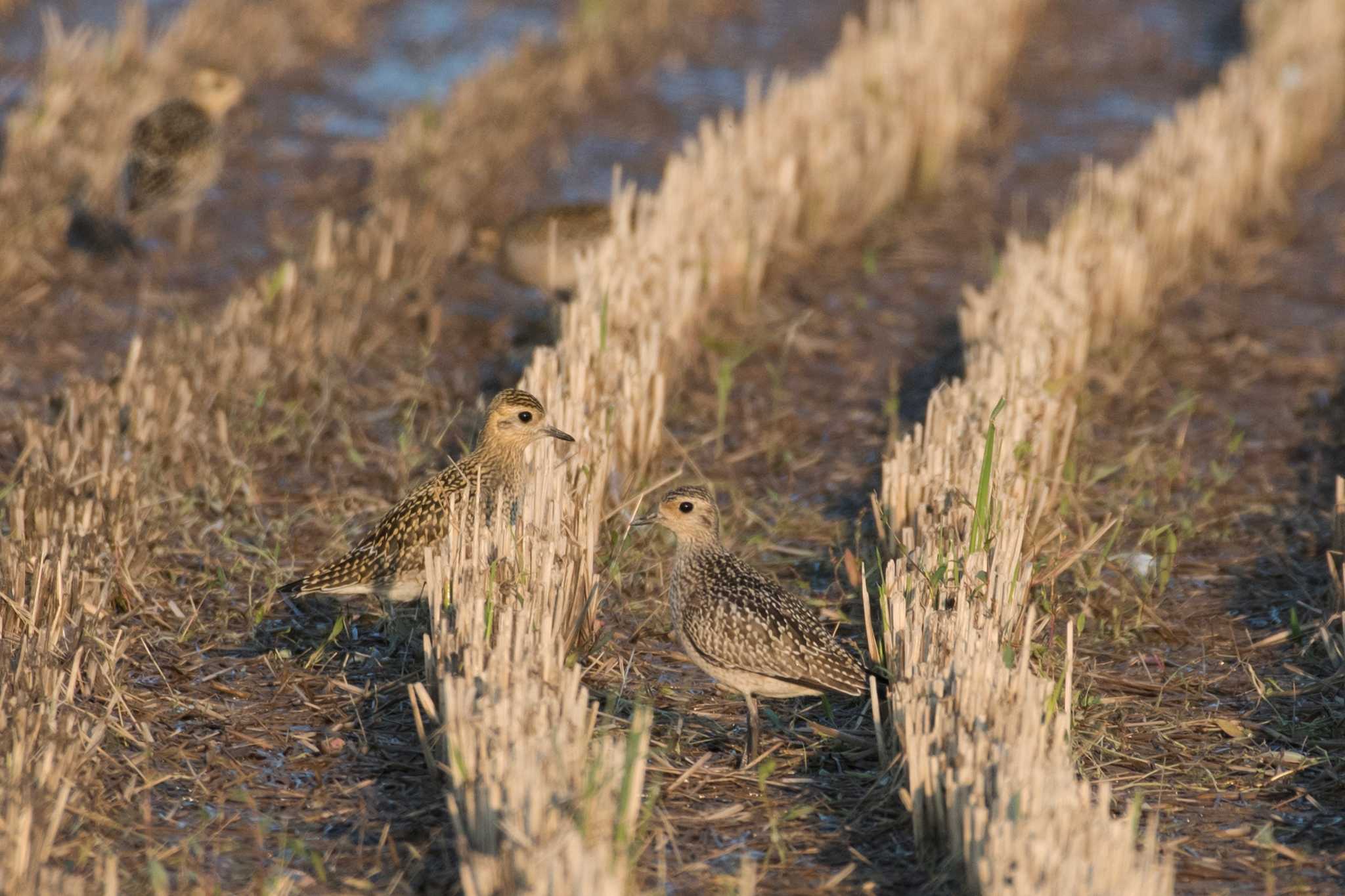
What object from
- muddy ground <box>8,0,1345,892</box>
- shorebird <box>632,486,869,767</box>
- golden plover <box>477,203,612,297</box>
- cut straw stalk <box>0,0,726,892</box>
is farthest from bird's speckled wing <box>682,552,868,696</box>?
golden plover <box>477,203,612,297</box>

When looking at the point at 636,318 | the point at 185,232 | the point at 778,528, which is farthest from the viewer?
the point at 185,232

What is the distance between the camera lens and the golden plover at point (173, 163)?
1177 centimetres

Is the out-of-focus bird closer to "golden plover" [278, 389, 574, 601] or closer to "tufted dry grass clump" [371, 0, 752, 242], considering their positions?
"tufted dry grass clump" [371, 0, 752, 242]

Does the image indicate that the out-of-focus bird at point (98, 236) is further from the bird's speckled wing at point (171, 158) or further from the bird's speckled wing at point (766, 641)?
the bird's speckled wing at point (766, 641)

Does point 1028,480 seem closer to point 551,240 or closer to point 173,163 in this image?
point 551,240

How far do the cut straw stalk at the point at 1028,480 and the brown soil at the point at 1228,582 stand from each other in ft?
0.89

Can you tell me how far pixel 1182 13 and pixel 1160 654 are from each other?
15.1 m

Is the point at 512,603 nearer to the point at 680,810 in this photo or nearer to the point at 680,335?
the point at 680,810

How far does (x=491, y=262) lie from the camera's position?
12.1 m

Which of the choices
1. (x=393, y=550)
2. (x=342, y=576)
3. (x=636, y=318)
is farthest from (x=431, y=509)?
(x=636, y=318)

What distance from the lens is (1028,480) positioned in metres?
7.97

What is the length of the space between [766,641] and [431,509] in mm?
1606

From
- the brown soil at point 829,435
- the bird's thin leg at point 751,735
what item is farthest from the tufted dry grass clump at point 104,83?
the bird's thin leg at point 751,735

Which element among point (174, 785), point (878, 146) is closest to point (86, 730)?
point (174, 785)
